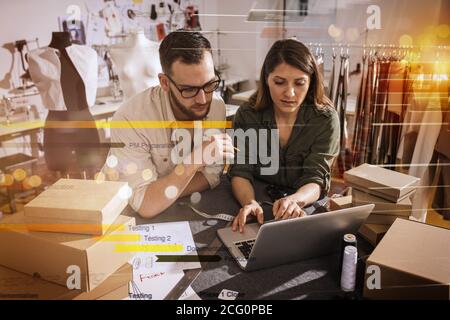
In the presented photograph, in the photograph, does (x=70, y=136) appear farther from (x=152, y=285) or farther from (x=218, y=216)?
(x=152, y=285)

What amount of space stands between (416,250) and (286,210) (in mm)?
350

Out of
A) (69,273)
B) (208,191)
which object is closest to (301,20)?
(208,191)

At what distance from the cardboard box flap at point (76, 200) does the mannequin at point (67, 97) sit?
0.32 meters

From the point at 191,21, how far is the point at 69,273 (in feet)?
2.51

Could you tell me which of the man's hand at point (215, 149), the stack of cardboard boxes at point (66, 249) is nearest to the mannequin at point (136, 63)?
the man's hand at point (215, 149)

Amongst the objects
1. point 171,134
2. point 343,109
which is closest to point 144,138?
point 171,134

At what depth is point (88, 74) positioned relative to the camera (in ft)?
4.57

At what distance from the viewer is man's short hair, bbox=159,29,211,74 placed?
1.07m

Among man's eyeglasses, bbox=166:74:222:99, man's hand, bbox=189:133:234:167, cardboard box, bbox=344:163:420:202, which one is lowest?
cardboard box, bbox=344:163:420:202

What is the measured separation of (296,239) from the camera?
868 mm

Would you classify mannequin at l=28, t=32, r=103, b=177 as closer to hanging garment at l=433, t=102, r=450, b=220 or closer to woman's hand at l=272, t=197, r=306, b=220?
woman's hand at l=272, t=197, r=306, b=220

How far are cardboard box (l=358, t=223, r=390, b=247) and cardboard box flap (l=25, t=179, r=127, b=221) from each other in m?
0.67

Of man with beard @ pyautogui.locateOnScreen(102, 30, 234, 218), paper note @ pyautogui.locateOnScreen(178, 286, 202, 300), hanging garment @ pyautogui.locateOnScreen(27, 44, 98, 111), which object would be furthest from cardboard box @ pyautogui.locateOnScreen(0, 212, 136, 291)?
hanging garment @ pyautogui.locateOnScreen(27, 44, 98, 111)

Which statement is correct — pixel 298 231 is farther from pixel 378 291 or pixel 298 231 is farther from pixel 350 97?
pixel 350 97
